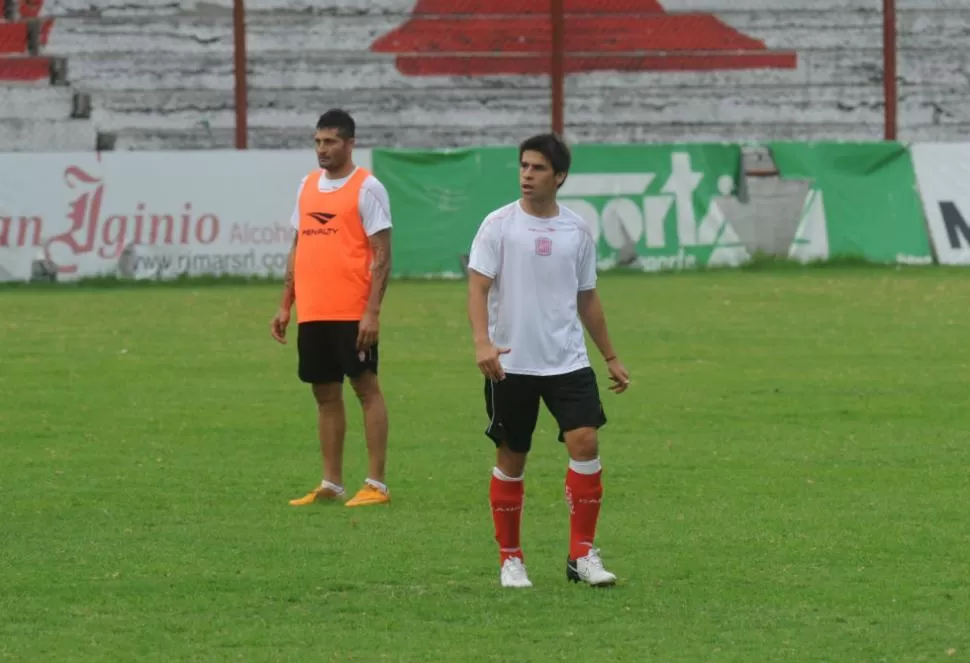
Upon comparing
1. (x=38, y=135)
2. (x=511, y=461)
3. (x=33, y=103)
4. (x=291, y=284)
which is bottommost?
(x=511, y=461)

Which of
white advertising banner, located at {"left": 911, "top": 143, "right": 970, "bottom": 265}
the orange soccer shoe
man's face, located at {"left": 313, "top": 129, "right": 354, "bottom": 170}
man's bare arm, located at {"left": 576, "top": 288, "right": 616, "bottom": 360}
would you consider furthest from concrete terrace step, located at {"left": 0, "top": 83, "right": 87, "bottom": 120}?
man's bare arm, located at {"left": 576, "top": 288, "right": 616, "bottom": 360}

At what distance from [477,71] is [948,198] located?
9586 mm

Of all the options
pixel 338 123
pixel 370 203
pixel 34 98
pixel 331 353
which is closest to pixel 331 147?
pixel 338 123

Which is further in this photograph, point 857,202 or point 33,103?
point 33,103

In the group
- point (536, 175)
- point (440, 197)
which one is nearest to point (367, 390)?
point (536, 175)

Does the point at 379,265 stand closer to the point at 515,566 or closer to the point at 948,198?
the point at 515,566

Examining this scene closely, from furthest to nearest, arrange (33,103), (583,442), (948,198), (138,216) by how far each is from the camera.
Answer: (33,103) → (948,198) → (138,216) → (583,442)

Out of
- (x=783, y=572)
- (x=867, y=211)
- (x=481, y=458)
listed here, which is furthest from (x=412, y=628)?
(x=867, y=211)

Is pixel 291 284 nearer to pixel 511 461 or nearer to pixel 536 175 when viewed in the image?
pixel 511 461

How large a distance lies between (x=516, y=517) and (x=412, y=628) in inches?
38.0

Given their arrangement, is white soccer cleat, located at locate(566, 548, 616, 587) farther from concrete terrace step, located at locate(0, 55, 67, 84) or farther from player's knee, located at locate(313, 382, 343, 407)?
concrete terrace step, located at locate(0, 55, 67, 84)

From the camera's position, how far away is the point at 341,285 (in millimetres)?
9266

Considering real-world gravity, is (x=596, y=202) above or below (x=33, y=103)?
below

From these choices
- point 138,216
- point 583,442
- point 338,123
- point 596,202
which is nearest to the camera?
point 583,442
